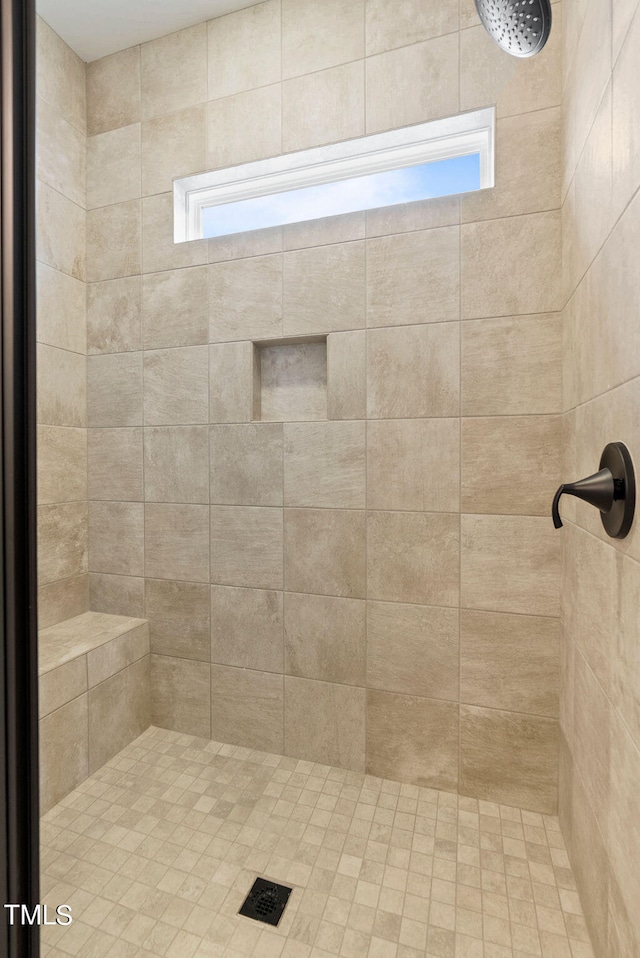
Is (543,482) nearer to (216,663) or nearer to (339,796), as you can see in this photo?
(339,796)

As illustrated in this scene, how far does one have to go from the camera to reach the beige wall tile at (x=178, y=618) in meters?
1.84

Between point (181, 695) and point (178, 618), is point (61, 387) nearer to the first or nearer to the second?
point (178, 618)

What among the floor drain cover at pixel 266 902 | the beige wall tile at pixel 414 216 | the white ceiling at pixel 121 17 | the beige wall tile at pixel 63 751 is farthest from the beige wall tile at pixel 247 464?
the white ceiling at pixel 121 17

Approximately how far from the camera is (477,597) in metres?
1.51

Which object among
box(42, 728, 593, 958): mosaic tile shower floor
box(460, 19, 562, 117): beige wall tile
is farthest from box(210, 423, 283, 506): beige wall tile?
box(460, 19, 562, 117): beige wall tile

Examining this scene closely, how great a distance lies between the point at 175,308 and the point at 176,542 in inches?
36.1

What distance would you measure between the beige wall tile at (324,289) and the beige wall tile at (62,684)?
136 centimetres

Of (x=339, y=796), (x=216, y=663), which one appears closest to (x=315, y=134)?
(x=216, y=663)

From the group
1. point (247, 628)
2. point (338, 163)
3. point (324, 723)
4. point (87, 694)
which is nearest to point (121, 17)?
point (338, 163)

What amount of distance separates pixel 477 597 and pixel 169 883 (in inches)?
45.5

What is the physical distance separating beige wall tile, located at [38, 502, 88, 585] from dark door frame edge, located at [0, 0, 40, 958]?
5.04ft

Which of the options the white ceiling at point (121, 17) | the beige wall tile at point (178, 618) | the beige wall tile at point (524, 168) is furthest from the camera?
the beige wall tile at point (178, 618)

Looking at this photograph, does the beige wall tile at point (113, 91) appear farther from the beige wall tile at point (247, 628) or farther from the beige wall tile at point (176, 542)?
the beige wall tile at point (247, 628)

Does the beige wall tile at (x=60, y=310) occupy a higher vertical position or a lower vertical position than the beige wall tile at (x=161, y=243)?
lower
